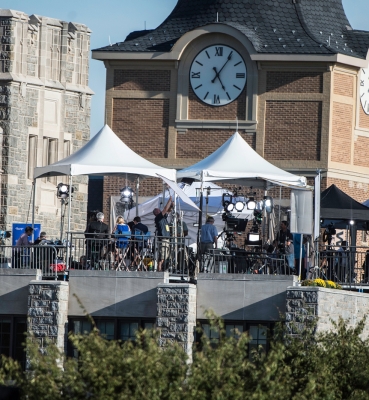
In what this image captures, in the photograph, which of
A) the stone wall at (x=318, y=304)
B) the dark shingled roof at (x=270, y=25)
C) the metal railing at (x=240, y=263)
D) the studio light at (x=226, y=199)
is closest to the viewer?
the stone wall at (x=318, y=304)

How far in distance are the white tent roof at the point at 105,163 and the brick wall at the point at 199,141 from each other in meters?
10.0

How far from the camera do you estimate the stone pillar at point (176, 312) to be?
94.0 ft

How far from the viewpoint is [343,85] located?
4169 cm

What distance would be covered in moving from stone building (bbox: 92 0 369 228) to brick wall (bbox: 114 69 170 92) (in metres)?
0.03

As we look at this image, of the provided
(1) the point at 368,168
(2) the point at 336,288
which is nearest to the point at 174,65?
(1) the point at 368,168

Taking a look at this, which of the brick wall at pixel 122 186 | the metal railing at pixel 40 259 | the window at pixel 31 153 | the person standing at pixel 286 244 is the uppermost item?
the window at pixel 31 153

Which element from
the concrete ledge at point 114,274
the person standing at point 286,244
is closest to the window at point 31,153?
the person standing at point 286,244

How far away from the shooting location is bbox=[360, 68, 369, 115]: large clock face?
139 feet

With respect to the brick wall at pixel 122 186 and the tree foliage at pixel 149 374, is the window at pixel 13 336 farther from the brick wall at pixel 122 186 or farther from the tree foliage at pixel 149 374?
the brick wall at pixel 122 186

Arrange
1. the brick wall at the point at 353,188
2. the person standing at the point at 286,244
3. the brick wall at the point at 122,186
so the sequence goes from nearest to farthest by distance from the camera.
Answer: the person standing at the point at 286,244 → the brick wall at the point at 353,188 → the brick wall at the point at 122,186

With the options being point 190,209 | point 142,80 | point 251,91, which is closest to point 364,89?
point 251,91

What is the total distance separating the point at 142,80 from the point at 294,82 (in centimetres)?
437

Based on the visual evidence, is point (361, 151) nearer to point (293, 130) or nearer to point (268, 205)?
point (293, 130)

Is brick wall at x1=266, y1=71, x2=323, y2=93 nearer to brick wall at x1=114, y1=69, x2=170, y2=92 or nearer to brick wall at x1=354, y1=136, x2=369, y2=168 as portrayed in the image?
brick wall at x1=354, y1=136, x2=369, y2=168
